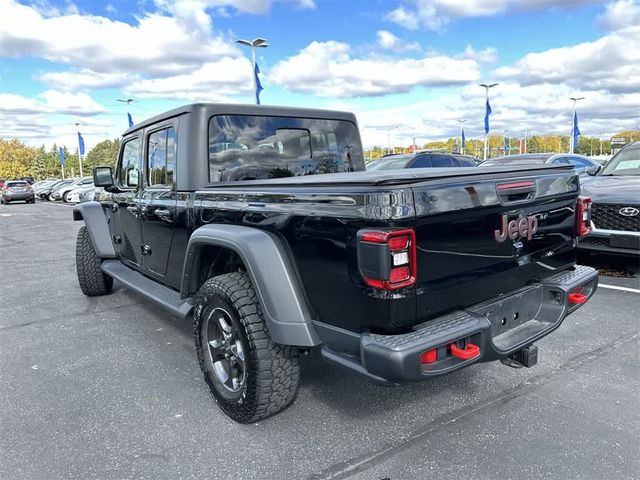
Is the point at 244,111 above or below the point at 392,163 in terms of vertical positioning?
above

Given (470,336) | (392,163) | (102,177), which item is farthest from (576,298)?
(392,163)

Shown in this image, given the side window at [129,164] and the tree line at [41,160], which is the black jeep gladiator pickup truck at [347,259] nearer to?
the side window at [129,164]

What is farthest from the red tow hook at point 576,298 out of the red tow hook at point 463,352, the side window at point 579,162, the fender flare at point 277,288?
the side window at point 579,162

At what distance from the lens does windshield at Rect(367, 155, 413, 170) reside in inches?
472

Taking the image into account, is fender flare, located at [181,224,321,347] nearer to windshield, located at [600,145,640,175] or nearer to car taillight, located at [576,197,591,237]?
car taillight, located at [576,197,591,237]

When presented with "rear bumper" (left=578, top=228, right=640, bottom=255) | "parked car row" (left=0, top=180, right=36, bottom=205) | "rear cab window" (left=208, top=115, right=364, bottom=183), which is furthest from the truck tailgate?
"parked car row" (left=0, top=180, right=36, bottom=205)

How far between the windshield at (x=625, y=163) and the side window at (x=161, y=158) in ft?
20.3

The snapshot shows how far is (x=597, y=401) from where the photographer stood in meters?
3.04

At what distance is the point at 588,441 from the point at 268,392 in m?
1.73

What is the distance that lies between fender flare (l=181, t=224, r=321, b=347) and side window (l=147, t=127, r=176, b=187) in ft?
4.69

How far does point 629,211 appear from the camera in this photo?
18.1 feet

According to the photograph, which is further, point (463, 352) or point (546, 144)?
point (546, 144)

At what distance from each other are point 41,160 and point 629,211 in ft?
365

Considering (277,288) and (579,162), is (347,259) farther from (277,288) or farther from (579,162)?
(579,162)
